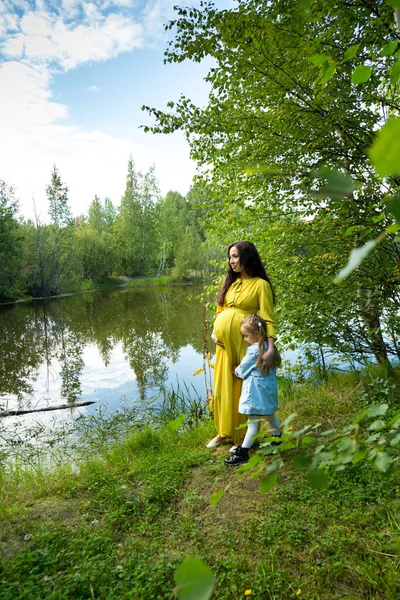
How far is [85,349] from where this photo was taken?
1192 centimetres

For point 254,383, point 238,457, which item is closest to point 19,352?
point 238,457

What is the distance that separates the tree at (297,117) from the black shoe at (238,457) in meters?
1.55

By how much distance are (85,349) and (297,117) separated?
10141mm

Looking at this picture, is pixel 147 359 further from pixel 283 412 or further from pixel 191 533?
pixel 191 533

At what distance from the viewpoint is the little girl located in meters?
3.31

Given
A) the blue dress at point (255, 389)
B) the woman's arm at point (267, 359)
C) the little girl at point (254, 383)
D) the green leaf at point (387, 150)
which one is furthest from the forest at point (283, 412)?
the woman's arm at point (267, 359)

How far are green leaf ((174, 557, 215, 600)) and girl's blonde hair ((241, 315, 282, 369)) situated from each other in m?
2.95

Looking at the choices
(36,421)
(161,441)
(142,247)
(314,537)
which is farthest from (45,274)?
(314,537)

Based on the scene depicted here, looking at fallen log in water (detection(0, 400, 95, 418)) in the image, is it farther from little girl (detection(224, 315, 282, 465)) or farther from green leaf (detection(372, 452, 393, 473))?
green leaf (detection(372, 452, 393, 473))

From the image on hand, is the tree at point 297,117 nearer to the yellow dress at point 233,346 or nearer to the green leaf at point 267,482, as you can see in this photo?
the yellow dress at point 233,346

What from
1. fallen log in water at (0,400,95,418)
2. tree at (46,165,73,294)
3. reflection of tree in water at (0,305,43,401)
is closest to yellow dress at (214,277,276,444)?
fallen log in water at (0,400,95,418)

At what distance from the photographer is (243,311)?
3.66 m

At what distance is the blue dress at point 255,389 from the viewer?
10.8 feet

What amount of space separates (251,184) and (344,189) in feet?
12.7
